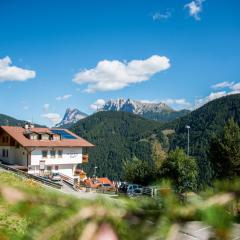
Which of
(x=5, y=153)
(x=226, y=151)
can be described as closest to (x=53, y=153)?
(x=5, y=153)

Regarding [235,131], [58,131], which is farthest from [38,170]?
[235,131]

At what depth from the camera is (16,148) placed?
51.1 m

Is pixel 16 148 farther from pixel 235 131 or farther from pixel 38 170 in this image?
pixel 235 131

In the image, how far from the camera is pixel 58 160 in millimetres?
50781

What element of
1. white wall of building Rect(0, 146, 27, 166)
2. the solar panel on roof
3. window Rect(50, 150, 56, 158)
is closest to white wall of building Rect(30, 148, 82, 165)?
window Rect(50, 150, 56, 158)

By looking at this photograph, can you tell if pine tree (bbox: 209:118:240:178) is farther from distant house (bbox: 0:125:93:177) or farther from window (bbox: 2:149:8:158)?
window (bbox: 2:149:8:158)

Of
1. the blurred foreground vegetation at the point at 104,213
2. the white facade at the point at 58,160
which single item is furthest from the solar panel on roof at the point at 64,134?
the blurred foreground vegetation at the point at 104,213

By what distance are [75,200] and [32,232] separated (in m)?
0.19

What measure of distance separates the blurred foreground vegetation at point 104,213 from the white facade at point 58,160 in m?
47.9

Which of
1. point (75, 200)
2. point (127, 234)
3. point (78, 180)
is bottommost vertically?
point (78, 180)

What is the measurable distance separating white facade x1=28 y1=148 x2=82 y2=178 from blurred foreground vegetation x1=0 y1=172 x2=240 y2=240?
47.9 m

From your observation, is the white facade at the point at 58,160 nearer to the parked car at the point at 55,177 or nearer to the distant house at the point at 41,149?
the distant house at the point at 41,149

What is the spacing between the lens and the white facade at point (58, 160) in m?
48.8

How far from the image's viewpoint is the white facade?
160 feet
